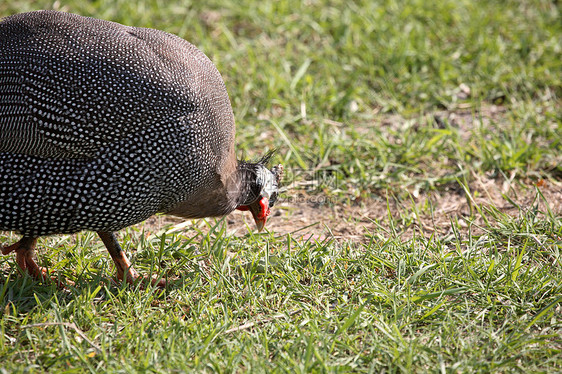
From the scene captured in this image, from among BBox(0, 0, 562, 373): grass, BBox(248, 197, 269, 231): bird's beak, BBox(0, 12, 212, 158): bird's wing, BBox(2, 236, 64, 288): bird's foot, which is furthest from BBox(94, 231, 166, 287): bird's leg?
BBox(248, 197, 269, 231): bird's beak

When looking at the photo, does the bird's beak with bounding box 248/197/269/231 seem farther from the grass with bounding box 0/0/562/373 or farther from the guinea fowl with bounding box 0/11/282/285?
the guinea fowl with bounding box 0/11/282/285

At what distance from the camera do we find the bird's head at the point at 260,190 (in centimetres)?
360

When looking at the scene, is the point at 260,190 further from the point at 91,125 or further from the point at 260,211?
the point at 91,125

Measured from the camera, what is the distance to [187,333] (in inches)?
110

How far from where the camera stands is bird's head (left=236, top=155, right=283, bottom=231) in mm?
3596

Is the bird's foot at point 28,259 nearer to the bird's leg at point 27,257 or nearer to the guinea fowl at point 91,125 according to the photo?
the bird's leg at point 27,257

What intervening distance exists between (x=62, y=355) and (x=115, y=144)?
95cm

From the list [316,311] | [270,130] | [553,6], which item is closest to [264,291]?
[316,311]

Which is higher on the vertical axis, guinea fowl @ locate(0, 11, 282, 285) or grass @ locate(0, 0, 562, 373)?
guinea fowl @ locate(0, 11, 282, 285)

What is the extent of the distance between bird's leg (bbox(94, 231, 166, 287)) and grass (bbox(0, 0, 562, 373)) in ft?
0.25

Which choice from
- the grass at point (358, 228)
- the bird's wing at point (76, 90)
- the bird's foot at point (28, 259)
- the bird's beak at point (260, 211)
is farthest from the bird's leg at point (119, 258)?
the bird's beak at point (260, 211)

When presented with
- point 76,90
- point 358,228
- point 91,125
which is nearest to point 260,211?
point 358,228

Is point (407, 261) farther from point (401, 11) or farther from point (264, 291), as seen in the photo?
point (401, 11)

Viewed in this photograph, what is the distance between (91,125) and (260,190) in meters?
1.15
